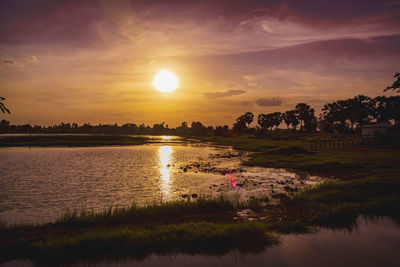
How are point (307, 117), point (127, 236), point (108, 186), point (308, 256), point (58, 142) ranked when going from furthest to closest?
1. point (307, 117)
2. point (58, 142)
3. point (108, 186)
4. point (127, 236)
5. point (308, 256)

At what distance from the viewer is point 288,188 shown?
25.0 meters

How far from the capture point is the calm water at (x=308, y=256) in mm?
11070

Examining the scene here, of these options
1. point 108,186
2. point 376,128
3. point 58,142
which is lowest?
point 108,186

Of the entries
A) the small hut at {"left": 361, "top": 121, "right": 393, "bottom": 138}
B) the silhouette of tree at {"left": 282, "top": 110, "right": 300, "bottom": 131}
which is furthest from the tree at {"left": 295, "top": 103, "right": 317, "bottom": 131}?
the small hut at {"left": 361, "top": 121, "right": 393, "bottom": 138}

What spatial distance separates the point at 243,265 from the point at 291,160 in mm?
36977

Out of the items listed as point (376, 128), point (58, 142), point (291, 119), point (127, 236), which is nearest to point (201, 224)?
point (127, 236)

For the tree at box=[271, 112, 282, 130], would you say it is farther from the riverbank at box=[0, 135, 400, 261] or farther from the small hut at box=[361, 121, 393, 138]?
the riverbank at box=[0, 135, 400, 261]

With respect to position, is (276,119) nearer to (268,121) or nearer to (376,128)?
(268,121)

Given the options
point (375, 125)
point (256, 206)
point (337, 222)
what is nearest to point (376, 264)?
point (337, 222)

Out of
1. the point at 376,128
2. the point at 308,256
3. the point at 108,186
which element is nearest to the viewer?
the point at 308,256

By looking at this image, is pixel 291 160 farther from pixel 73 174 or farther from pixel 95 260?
pixel 95 260

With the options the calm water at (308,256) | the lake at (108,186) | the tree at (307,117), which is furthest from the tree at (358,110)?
the calm water at (308,256)

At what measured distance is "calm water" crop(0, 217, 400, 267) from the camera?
1107cm

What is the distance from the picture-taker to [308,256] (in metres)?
11.6
